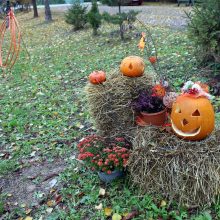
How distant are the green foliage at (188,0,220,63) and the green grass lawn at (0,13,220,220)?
0.48m

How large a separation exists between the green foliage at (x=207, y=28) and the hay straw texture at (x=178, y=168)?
2.56 m

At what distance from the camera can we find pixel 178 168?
272 cm

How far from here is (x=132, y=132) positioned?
329 centimetres

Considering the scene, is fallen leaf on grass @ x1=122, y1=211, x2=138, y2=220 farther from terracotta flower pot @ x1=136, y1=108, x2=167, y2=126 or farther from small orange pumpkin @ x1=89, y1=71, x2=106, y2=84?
small orange pumpkin @ x1=89, y1=71, x2=106, y2=84

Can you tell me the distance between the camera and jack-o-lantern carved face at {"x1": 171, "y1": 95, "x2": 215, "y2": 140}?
9.29 ft

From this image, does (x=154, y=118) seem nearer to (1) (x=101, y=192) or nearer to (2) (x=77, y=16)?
(1) (x=101, y=192)

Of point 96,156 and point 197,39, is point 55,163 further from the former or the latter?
point 197,39

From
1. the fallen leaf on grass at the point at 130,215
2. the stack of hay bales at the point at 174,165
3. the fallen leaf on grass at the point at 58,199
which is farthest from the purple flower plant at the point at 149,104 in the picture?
the fallen leaf on grass at the point at 58,199

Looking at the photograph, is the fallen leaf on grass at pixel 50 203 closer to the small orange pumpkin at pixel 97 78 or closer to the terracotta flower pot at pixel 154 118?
the terracotta flower pot at pixel 154 118

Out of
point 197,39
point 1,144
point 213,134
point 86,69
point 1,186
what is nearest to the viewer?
point 213,134

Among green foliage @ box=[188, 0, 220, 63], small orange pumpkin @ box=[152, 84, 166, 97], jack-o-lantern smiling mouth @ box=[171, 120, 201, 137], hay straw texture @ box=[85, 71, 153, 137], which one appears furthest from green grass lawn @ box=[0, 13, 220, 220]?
small orange pumpkin @ box=[152, 84, 166, 97]

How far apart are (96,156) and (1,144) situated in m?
2.04

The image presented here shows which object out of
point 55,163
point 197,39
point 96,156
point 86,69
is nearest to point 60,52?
point 86,69

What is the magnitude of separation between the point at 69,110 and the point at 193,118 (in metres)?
2.82
